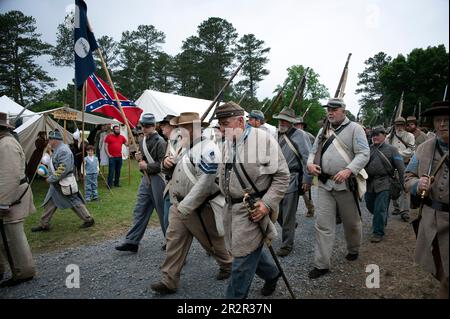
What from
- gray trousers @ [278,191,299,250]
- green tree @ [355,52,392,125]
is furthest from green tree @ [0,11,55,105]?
green tree @ [355,52,392,125]

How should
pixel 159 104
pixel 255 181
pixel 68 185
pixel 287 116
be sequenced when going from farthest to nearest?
1. pixel 159 104
2. pixel 68 185
3. pixel 287 116
4. pixel 255 181

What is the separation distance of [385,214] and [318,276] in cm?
231

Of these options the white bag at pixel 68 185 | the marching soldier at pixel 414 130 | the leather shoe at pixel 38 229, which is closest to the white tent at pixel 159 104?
the marching soldier at pixel 414 130

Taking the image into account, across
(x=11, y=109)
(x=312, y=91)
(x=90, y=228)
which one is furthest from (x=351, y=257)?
(x=312, y=91)

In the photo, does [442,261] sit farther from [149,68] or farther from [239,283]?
[149,68]

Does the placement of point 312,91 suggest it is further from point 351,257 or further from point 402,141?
point 351,257

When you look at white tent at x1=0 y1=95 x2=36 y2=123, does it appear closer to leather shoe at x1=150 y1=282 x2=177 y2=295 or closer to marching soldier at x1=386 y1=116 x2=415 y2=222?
leather shoe at x1=150 y1=282 x2=177 y2=295

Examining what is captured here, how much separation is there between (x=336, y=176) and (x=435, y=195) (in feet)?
4.26

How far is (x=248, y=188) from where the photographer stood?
290cm

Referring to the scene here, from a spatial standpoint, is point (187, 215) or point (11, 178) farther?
point (11, 178)

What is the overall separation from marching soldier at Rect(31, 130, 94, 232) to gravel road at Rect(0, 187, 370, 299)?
128cm

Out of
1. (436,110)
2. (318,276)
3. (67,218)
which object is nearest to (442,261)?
(436,110)

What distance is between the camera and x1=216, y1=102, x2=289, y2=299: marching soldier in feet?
9.30

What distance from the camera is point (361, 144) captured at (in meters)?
3.97
